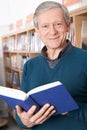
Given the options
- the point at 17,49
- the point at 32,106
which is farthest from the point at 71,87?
the point at 17,49

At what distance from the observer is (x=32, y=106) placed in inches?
40.8

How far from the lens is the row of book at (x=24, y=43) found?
10.7ft

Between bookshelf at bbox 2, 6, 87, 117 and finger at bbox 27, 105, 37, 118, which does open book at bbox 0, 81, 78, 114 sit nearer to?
finger at bbox 27, 105, 37, 118

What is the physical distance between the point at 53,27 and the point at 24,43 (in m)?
2.65

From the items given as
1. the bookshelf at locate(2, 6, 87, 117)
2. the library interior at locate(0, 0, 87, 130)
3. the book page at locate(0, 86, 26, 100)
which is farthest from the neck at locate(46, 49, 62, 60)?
the library interior at locate(0, 0, 87, 130)

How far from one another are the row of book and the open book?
6.91ft

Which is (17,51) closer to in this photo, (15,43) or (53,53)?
(15,43)

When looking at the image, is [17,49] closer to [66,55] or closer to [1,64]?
[1,64]

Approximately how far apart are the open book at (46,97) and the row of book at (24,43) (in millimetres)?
2107

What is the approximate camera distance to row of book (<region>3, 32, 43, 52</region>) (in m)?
3.26

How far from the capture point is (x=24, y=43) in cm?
381

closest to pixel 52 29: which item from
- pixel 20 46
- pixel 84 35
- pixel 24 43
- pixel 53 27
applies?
pixel 53 27

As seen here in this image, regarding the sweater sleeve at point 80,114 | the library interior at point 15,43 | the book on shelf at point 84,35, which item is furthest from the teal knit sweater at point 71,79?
the library interior at point 15,43

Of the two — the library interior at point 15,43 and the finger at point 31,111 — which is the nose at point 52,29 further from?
the library interior at point 15,43
